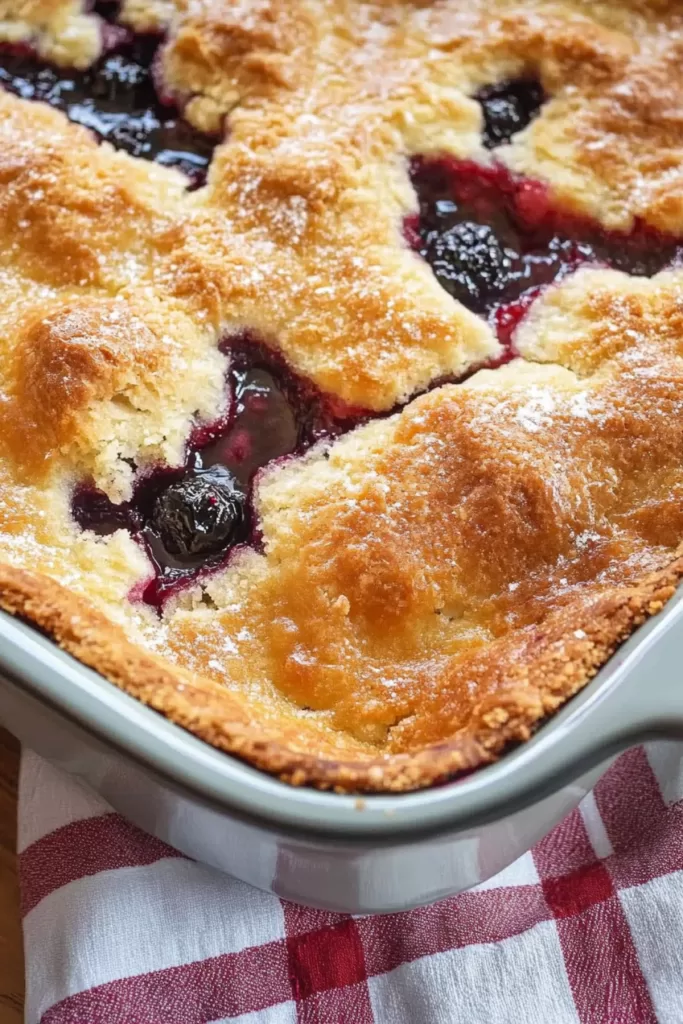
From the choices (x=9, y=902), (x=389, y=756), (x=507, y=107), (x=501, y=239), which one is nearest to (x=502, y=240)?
(x=501, y=239)

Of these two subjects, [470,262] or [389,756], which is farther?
[470,262]

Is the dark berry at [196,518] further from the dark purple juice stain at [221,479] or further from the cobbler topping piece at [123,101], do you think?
the cobbler topping piece at [123,101]

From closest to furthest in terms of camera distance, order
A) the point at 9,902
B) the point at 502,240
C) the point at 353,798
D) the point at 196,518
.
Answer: the point at 353,798
the point at 196,518
the point at 9,902
the point at 502,240

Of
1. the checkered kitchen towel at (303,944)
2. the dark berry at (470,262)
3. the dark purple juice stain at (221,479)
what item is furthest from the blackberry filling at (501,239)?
the checkered kitchen towel at (303,944)

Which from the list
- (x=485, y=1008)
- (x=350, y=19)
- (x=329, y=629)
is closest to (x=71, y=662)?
(x=329, y=629)

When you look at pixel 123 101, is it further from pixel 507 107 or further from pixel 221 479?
pixel 221 479

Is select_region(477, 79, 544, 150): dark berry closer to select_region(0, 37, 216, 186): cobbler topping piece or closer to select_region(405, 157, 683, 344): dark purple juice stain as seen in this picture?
select_region(405, 157, 683, 344): dark purple juice stain

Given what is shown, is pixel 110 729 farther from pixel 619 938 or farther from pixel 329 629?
pixel 619 938
